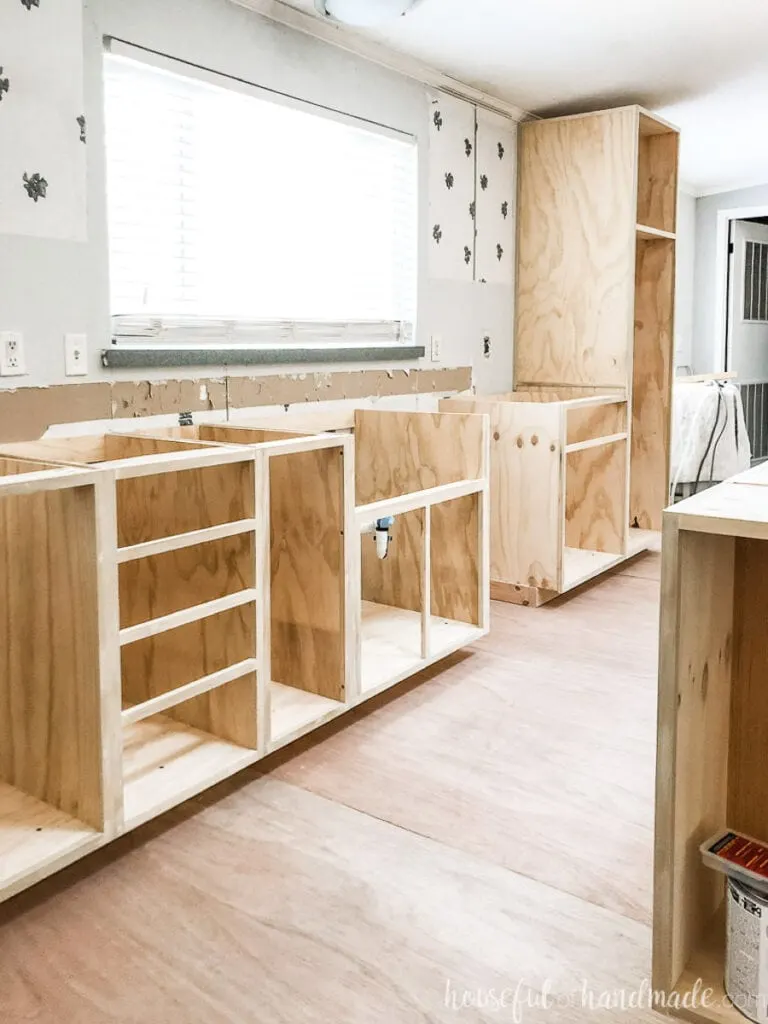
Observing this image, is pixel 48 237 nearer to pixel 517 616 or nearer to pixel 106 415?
pixel 106 415

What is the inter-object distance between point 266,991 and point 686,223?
599cm

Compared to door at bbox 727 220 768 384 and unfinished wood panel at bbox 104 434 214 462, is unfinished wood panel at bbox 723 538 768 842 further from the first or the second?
door at bbox 727 220 768 384

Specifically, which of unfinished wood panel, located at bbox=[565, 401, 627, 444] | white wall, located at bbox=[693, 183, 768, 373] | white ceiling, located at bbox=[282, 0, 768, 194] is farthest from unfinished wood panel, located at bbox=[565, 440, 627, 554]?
white wall, located at bbox=[693, 183, 768, 373]

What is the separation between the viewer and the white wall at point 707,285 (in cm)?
639

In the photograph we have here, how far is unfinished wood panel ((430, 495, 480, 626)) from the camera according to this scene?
3.06 metres

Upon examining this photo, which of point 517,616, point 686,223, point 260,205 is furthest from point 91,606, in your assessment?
point 686,223

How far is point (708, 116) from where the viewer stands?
4.50 metres

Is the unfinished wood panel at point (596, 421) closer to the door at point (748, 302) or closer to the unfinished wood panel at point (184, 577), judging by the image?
the unfinished wood panel at point (184, 577)

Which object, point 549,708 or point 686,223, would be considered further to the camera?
point 686,223

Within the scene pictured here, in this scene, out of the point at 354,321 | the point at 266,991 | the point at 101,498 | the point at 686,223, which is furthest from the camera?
the point at 686,223

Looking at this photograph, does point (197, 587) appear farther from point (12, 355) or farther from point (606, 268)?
point (606, 268)

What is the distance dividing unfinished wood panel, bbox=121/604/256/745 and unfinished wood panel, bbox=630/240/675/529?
109 inches

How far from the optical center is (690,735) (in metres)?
1.41

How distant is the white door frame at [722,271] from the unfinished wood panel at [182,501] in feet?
17.0
